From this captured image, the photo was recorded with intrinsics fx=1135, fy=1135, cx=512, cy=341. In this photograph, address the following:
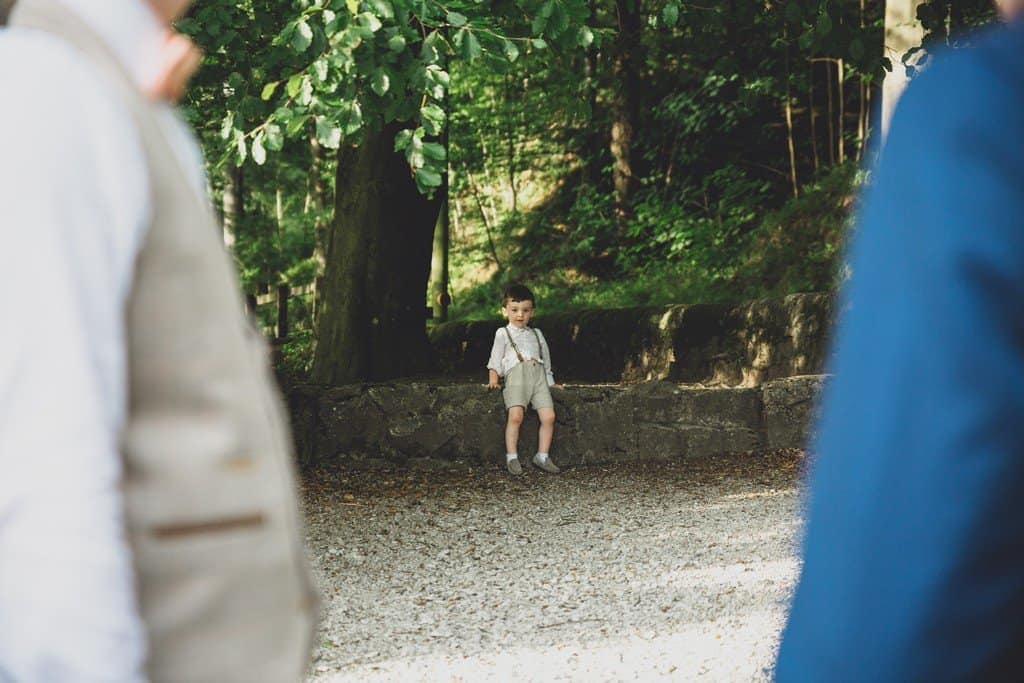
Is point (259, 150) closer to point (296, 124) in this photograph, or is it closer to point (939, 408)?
point (296, 124)

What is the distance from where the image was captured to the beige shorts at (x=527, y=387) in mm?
8776

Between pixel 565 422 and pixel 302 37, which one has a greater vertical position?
pixel 302 37

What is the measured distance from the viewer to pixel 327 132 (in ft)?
16.1

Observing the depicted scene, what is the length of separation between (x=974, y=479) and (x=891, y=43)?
26.9ft

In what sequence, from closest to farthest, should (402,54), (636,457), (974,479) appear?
(974,479)
(402,54)
(636,457)

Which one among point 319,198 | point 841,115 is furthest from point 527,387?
point 319,198

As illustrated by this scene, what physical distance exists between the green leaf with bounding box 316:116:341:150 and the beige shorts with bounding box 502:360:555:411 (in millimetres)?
4019

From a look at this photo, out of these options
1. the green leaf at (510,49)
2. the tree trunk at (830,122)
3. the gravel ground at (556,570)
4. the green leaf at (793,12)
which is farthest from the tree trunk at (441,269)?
the green leaf at (510,49)

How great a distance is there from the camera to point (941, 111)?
731 mm

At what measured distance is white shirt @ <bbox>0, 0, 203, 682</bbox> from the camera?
950 millimetres

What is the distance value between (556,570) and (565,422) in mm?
3116

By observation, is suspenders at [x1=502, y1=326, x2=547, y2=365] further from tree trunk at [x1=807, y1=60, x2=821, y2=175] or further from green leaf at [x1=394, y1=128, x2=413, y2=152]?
tree trunk at [x1=807, y1=60, x2=821, y2=175]

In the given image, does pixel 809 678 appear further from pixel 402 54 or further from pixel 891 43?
pixel 891 43

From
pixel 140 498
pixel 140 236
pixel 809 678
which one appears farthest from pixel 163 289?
pixel 809 678
